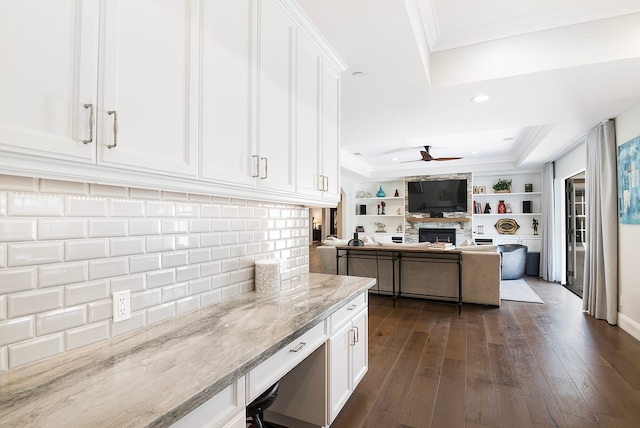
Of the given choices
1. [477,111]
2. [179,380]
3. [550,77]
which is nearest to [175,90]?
[179,380]

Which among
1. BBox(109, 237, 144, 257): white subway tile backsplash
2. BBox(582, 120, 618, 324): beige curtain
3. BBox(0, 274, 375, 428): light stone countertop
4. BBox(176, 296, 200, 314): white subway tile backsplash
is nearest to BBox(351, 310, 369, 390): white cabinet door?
BBox(0, 274, 375, 428): light stone countertop

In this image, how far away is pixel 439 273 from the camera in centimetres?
506

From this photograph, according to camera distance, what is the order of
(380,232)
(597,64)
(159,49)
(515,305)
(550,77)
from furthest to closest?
(380,232), (515,305), (550,77), (597,64), (159,49)

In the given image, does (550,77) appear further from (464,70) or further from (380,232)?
(380,232)

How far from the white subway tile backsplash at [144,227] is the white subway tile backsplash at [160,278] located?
0.57 ft

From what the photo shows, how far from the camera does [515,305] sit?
190 inches

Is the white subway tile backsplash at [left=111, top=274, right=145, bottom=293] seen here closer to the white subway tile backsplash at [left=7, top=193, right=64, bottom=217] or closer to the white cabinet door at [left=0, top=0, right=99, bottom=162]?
the white subway tile backsplash at [left=7, top=193, right=64, bottom=217]

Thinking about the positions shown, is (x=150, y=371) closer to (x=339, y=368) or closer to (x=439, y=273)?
(x=339, y=368)

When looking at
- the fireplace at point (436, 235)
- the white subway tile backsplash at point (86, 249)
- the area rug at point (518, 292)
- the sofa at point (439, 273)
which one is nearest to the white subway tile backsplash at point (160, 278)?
the white subway tile backsplash at point (86, 249)

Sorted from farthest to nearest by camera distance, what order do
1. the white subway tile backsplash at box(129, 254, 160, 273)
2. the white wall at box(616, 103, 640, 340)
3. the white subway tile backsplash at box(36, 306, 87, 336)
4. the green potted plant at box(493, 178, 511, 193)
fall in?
1. the green potted plant at box(493, 178, 511, 193)
2. the white wall at box(616, 103, 640, 340)
3. the white subway tile backsplash at box(129, 254, 160, 273)
4. the white subway tile backsplash at box(36, 306, 87, 336)

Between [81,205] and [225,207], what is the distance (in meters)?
0.73

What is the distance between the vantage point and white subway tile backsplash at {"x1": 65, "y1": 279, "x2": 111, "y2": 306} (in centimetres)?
109

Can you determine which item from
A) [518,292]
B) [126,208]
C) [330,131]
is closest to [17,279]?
[126,208]

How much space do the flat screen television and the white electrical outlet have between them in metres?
8.48
